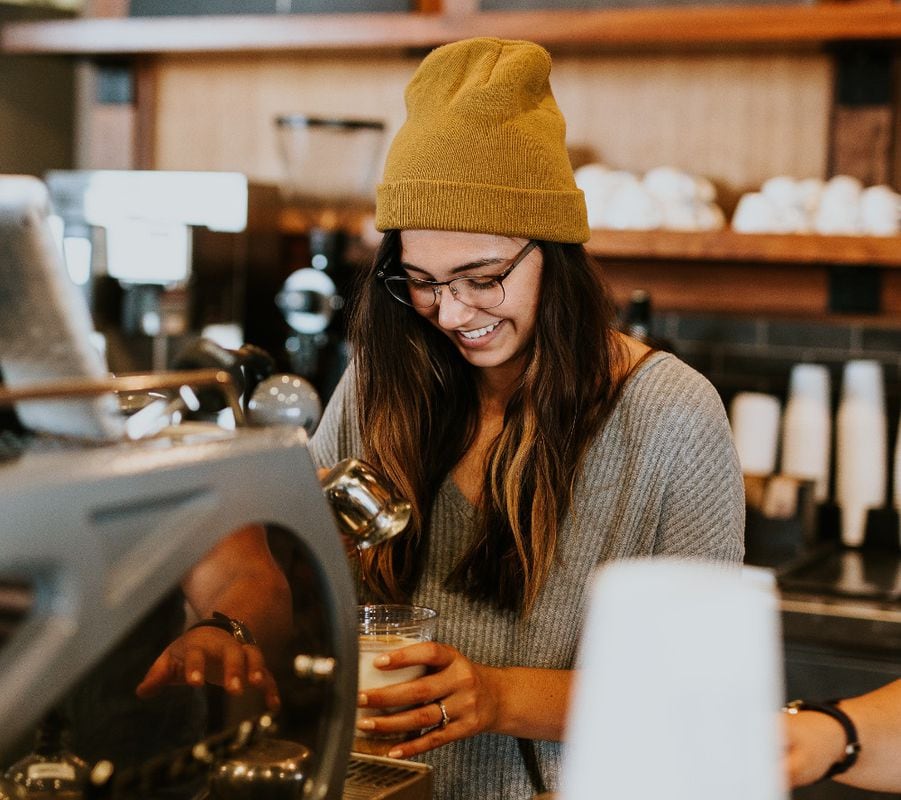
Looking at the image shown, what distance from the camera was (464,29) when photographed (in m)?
2.90

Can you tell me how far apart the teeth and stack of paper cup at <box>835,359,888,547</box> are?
1.62 metres

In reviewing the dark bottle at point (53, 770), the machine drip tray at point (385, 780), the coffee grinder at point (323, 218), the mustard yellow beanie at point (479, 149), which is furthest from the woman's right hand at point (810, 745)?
the coffee grinder at point (323, 218)

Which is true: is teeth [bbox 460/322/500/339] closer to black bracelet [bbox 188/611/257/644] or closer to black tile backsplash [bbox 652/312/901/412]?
black bracelet [bbox 188/611/257/644]

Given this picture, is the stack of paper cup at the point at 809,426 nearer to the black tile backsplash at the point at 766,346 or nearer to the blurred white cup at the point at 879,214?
the black tile backsplash at the point at 766,346

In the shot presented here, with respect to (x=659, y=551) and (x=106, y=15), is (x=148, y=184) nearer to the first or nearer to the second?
(x=106, y=15)

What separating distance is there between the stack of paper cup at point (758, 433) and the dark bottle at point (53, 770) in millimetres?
2269

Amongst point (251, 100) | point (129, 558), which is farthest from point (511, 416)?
point (251, 100)

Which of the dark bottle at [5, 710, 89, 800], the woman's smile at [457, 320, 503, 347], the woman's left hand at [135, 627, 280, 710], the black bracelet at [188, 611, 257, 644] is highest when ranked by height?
the woman's smile at [457, 320, 503, 347]

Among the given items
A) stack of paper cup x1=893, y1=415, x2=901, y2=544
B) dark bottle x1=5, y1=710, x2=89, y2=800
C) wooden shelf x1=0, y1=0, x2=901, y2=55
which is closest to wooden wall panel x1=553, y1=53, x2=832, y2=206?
wooden shelf x1=0, y1=0, x2=901, y2=55

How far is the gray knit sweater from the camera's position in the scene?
148 cm

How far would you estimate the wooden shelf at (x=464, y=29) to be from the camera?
2.67 metres

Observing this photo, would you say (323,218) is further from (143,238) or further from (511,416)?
(511,416)

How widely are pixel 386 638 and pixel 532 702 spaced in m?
0.23

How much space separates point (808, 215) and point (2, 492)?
244 centimetres
